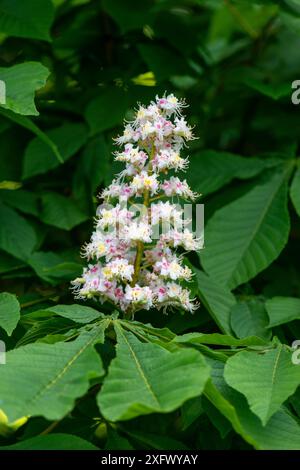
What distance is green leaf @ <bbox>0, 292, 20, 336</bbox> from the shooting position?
90.3 inches

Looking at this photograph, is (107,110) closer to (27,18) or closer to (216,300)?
(27,18)

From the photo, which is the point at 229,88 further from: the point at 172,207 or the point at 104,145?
the point at 172,207

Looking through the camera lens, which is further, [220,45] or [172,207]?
[220,45]

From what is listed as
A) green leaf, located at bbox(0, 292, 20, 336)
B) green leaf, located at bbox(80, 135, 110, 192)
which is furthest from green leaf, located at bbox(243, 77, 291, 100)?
green leaf, located at bbox(0, 292, 20, 336)

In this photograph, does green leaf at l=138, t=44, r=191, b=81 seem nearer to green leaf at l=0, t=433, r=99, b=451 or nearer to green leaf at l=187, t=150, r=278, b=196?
green leaf at l=187, t=150, r=278, b=196

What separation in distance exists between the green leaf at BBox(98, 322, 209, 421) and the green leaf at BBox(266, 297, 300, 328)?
2.42 ft

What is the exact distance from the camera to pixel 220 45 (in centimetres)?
520

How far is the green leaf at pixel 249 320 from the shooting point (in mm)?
2682

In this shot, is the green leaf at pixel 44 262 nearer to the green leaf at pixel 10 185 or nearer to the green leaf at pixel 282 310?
the green leaf at pixel 10 185

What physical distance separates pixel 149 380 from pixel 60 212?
1.58 m

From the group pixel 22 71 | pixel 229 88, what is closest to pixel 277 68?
pixel 229 88

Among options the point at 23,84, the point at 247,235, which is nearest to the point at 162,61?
the point at 247,235

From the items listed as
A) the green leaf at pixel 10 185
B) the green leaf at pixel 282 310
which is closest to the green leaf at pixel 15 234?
the green leaf at pixel 10 185
